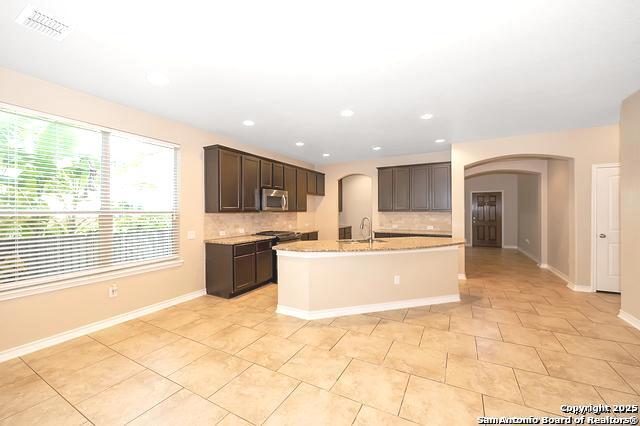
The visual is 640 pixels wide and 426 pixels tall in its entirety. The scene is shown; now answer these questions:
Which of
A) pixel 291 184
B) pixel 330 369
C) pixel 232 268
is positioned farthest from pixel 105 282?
pixel 291 184

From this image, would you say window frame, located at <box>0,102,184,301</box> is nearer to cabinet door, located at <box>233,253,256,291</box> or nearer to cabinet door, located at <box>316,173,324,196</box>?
cabinet door, located at <box>233,253,256,291</box>

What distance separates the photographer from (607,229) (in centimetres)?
415

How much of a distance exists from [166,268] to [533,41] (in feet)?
15.6

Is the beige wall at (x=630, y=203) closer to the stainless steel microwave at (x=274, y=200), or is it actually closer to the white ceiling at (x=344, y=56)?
the white ceiling at (x=344, y=56)

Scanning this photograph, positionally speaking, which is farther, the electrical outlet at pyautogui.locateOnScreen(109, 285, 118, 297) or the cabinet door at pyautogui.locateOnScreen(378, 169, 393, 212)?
the cabinet door at pyautogui.locateOnScreen(378, 169, 393, 212)

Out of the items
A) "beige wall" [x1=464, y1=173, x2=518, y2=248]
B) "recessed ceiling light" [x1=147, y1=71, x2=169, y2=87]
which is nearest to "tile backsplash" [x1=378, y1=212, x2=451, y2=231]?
"beige wall" [x1=464, y1=173, x2=518, y2=248]

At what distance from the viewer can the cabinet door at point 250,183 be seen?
15.4ft

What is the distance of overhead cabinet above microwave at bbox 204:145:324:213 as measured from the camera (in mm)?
4238

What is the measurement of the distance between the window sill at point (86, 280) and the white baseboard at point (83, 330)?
48 centimetres

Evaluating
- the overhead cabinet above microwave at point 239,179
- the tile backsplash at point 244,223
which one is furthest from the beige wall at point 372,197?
the overhead cabinet above microwave at point 239,179

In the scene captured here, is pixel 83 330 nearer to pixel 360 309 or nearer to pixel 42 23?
pixel 42 23

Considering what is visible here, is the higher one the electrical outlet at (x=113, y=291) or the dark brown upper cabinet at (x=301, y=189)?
the dark brown upper cabinet at (x=301, y=189)

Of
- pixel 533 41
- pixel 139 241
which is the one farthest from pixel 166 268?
pixel 533 41

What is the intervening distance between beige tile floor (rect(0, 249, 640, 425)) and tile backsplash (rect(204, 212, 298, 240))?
146 cm
